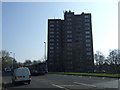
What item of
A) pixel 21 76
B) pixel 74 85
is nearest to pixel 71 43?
pixel 21 76

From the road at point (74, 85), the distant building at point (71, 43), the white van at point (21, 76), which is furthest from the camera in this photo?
the distant building at point (71, 43)

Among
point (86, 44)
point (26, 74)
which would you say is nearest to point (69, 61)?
point (86, 44)

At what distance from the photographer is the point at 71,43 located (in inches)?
4220

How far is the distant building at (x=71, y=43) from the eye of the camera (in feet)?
341

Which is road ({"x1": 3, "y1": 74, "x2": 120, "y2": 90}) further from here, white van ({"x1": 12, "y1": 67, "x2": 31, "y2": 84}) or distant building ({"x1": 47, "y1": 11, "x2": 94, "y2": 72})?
distant building ({"x1": 47, "y1": 11, "x2": 94, "y2": 72})

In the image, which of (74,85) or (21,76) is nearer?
(74,85)

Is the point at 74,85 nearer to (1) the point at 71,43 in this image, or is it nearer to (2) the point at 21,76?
(2) the point at 21,76

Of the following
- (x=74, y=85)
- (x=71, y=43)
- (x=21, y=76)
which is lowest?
(x=74, y=85)

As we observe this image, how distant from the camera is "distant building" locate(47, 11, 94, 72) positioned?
104062mm

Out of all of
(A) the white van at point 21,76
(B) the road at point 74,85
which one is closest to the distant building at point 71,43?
(B) the road at point 74,85

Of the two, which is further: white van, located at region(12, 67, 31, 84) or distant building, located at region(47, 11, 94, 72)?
distant building, located at region(47, 11, 94, 72)

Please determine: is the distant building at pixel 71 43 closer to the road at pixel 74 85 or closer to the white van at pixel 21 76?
the road at pixel 74 85

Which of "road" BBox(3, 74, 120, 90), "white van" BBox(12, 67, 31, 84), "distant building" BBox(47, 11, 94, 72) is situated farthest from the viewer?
"distant building" BBox(47, 11, 94, 72)

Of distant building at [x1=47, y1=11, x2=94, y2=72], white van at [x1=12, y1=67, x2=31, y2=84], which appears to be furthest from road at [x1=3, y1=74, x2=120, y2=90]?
distant building at [x1=47, y1=11, x2=94, y2=72]
